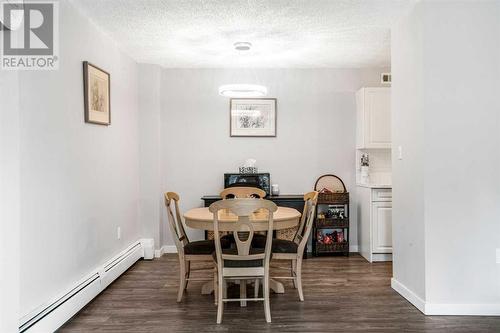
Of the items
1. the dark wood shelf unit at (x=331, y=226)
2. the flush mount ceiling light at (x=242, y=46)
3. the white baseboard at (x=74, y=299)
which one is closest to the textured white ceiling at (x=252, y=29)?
the flush mount ceiling light at (x=242, y=46)

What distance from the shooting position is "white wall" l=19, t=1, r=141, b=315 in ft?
8.69

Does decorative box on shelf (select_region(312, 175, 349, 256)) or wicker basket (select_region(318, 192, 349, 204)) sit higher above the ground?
wicker basket (select_region(318, 192, 349, 204))

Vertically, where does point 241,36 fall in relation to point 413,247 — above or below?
above

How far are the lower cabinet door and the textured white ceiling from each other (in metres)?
1.80

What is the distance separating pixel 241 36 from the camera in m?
4.09

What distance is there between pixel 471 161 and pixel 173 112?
3653 millimetres

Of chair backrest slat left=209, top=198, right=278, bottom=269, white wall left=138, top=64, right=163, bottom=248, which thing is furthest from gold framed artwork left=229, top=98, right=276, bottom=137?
chair backrest slat left=209, top=198, right=278, bottom=269

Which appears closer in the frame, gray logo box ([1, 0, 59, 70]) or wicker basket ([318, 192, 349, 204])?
gray logo box ([1, 0, 59, 70])

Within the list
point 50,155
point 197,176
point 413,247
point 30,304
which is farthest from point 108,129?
point 413,247

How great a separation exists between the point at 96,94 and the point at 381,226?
11.3 feet

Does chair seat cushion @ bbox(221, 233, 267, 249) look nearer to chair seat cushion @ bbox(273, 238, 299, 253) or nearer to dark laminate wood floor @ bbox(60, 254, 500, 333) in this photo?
chair seat cushion @ bbox(273, 238, 299, 253)

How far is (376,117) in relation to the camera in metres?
5.14

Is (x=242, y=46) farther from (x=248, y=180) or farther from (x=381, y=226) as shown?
(x=381, y=226)

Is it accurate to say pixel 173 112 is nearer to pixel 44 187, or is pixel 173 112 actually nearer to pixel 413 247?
pixel 44 187
